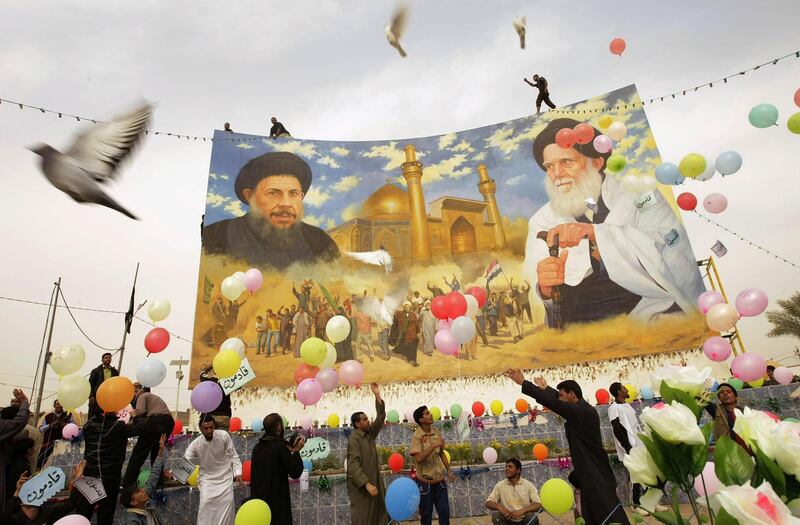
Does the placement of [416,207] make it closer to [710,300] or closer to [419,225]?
[419,225]

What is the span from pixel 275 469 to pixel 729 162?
9.01 metres

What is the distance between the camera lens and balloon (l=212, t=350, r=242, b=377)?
20.1 feet

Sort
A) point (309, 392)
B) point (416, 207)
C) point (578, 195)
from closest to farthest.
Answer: point (309, 392)
point (578, 195)
point (416, 207)

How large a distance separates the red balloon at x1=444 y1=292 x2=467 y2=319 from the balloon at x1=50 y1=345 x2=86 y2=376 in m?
5.19

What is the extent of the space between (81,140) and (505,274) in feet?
42.9

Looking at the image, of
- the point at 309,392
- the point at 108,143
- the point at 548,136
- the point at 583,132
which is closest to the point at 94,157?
the point at 108,143

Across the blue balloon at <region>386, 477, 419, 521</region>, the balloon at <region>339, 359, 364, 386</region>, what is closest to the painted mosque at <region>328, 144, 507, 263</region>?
the balloon at <region>339, 359, 364, 386</region>

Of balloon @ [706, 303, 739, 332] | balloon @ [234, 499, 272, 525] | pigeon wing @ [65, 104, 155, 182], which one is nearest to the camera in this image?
balloon @ [234, 499, 272, 525]

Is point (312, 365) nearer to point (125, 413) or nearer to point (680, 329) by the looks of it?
point (125, 413)

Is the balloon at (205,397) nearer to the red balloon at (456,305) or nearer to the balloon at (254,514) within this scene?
the balloon at (254,514)

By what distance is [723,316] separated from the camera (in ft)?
23.3

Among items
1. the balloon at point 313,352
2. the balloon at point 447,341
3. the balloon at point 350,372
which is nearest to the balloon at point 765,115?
the balloon at point 447,341

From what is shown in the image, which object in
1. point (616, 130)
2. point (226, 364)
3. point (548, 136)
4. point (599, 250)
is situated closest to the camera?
point (226, 364)

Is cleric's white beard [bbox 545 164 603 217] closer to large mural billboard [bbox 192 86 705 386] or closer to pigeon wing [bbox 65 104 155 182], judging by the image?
large mural billboard [bbox 192 86 705 386]
